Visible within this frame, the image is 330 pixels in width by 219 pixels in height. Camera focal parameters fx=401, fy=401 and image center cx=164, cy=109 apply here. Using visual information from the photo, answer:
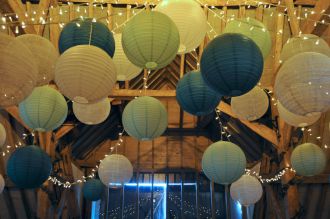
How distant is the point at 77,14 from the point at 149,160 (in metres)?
5.56

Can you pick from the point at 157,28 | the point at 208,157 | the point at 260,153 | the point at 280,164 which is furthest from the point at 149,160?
the point at 157,28

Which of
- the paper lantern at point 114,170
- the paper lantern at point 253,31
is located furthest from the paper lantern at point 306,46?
the paper lantern at point 114,170

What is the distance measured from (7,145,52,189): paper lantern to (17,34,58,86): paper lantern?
4.27ft

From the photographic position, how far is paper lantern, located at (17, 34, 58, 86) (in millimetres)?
3206

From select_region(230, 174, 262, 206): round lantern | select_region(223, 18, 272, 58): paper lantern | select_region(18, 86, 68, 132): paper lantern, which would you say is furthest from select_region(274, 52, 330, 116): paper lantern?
select_region(230, 174, 262, 206): round lantern

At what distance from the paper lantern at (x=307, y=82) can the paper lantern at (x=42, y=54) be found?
1822mm

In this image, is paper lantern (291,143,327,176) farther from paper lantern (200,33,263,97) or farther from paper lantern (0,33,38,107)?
paper lantern (0,33,38,107)

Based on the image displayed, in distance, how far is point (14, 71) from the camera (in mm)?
2332

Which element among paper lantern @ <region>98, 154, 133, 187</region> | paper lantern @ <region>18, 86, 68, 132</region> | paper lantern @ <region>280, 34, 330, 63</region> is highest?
paper lantern @ <region>280, 34, 330, 63</region>

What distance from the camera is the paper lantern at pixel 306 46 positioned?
11.4 ft

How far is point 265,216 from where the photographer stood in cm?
Result: 967

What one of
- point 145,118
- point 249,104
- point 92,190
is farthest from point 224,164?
point 92,190

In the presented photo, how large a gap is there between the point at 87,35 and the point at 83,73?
23.6 inches

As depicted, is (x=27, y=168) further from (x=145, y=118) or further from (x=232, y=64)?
(x=232, y=64)
